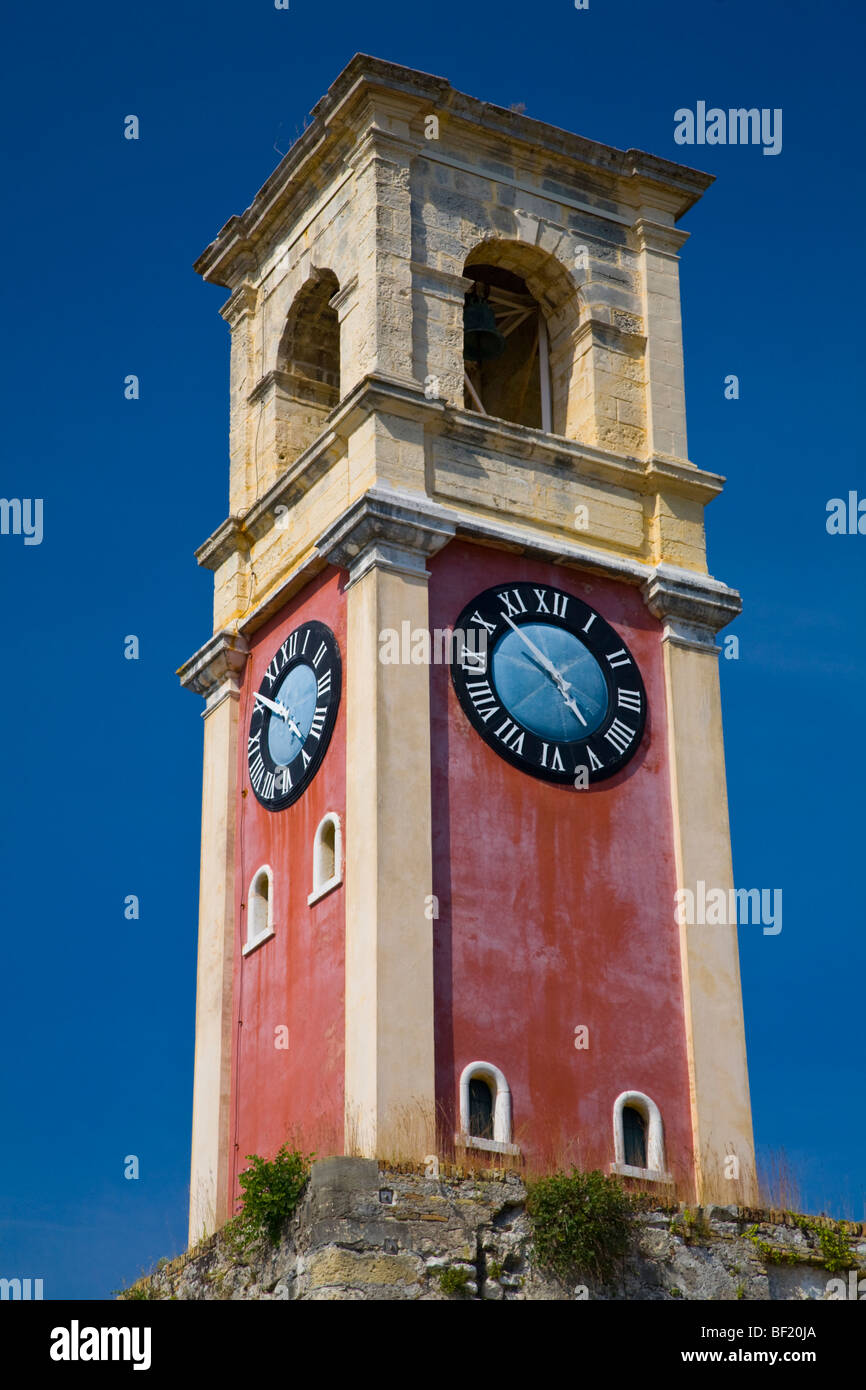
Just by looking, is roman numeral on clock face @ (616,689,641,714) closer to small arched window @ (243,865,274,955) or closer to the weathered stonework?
small arched window @ (243,865,274,955)

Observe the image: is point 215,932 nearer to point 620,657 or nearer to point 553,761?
point 553,761

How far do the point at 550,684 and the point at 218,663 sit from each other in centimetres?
475

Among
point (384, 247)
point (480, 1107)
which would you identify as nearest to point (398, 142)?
point (384, 247)

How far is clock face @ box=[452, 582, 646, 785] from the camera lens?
29234 millimetres

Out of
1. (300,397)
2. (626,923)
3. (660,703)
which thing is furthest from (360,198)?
(626,923)

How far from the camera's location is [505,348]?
35.3 meters

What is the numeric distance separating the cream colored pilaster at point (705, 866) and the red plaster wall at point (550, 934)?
0.18 metres

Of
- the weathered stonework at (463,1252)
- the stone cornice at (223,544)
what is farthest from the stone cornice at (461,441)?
the weathered stonework at (463,1252)

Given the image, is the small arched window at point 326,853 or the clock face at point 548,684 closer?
the small arched window at point 326,853

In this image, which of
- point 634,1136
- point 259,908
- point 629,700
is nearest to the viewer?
point 634,1136

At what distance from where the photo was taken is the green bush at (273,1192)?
25531 millimetres

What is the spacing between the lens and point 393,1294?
2444 cm

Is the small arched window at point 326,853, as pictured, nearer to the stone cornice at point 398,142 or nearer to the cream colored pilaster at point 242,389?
the cream colored pilaster at point 242,389

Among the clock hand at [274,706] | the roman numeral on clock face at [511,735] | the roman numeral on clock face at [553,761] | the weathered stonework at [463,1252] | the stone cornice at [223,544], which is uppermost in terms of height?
the stone cornice at [223,544]
